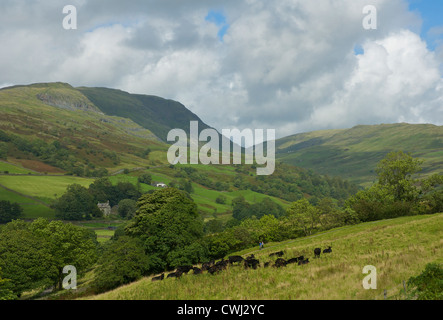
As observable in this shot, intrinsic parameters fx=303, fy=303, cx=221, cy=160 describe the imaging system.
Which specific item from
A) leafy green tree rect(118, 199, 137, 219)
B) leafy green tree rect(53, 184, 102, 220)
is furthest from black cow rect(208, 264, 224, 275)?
leafy green tree rect(118, 199, 137, 219)

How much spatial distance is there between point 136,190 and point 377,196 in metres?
147

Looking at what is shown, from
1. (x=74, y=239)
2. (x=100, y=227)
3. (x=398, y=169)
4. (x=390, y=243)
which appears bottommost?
(x=100, y=227)

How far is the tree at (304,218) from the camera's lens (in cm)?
7140

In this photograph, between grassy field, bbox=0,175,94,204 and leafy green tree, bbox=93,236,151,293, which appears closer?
leafy green tree, bbox=93,236,151,293

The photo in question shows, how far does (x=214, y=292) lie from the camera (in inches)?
990

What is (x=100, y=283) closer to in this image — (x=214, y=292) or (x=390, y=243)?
(x=214, y=292)

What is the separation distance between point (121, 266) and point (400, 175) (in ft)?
221

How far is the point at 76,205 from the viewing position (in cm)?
15050

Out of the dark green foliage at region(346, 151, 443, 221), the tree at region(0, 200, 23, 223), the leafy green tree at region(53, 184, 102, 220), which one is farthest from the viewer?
the leafy green tree at region(53, 184, 102, 220)

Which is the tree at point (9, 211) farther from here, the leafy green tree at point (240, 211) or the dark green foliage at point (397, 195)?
the dark green foliage at point (397, 195)

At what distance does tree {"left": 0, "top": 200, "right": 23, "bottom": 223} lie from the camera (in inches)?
5282

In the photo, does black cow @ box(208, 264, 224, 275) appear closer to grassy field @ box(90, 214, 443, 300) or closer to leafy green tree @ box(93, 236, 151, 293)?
grassy field @ box(90, 214, 443, 300)

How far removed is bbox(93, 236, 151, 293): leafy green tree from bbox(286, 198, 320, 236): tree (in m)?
38.6
